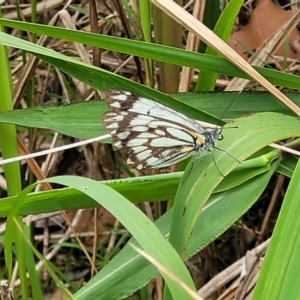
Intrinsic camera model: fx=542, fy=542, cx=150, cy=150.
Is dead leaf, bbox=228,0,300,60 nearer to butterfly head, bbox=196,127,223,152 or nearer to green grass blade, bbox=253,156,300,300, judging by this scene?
butterfly head, bbox=196,127,223,152

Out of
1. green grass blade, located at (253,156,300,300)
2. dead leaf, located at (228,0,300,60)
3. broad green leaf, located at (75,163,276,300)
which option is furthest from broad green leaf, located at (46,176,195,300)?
dead leaf, located at (228,0,300,60)

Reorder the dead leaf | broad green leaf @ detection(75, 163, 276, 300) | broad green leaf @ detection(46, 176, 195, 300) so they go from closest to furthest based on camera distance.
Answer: broad green leaf @ detection(46, 176, 195, 300), broad green leaf @ detection(75, 163, 276, 300), the dead leaf

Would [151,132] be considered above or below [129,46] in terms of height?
below

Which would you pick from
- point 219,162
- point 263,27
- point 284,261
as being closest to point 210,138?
point 219,162

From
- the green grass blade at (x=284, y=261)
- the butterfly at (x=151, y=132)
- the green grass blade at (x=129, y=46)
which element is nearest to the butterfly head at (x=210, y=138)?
the butterfly at (x=151, y=132)

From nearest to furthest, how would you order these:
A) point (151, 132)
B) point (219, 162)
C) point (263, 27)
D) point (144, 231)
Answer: point (144, 231) → point (219, 162) → point (151, 132) → point (263, 27)

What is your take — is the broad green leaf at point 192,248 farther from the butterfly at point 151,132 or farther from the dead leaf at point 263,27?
the dead leaf at point 263,27

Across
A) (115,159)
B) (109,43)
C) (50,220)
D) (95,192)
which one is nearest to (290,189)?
(95,192)

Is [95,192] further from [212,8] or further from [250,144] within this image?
[212,8]

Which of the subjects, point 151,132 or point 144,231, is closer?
point 144,231

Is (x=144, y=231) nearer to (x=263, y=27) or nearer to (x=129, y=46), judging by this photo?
(x=129, y=46)
